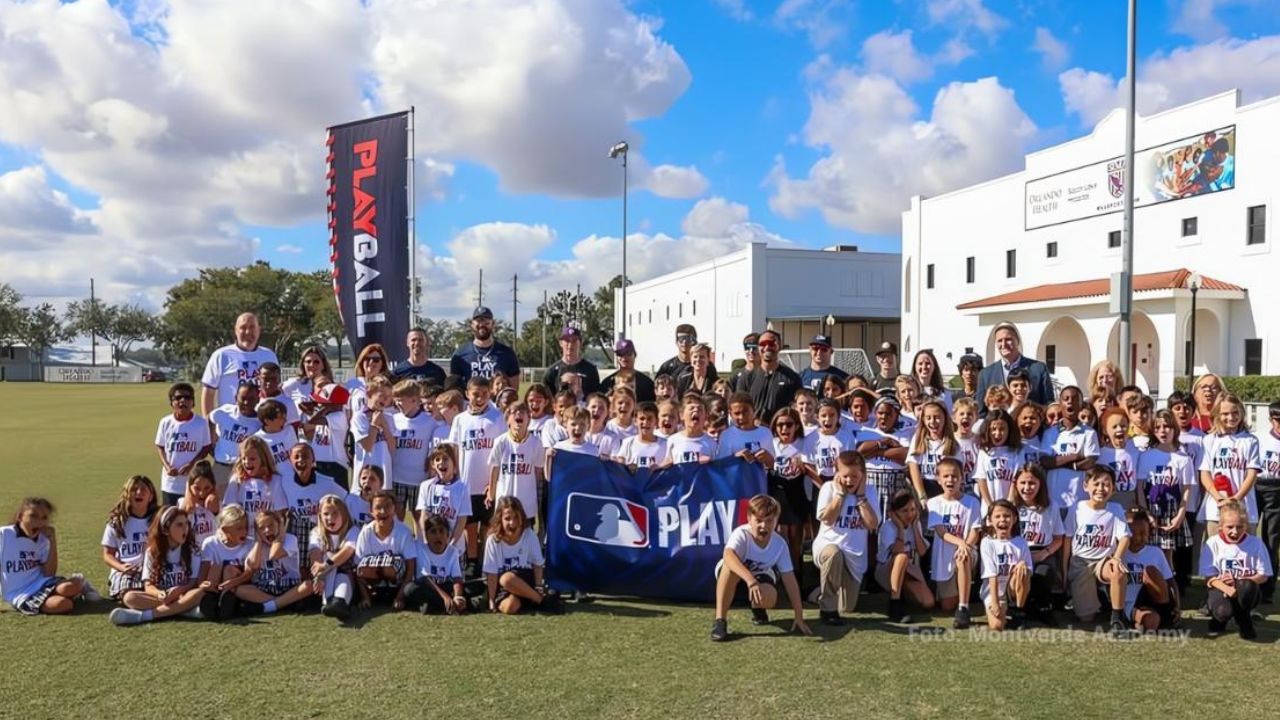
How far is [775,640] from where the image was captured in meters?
5.36

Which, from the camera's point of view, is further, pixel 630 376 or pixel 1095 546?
pixel 630 376

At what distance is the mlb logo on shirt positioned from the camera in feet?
20.9

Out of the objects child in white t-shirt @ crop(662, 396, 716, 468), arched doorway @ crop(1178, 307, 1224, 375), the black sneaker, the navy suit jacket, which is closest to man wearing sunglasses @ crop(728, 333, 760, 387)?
child in white t-shirt @ crop(662, 396, 716, 468)

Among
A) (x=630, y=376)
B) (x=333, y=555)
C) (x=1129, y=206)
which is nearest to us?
(x=333, y=555)

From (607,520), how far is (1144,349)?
2799 centimetres

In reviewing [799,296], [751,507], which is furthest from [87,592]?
[799,296]

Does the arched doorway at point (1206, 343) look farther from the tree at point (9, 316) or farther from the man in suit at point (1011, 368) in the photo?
the tree at point (9, 316)

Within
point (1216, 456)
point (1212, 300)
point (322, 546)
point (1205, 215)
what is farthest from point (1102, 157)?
point (322, 546)

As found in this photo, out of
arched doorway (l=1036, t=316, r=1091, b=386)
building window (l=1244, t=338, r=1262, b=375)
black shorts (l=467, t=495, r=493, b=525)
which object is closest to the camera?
black shorts (l=467, t=495, r=493, b=525)

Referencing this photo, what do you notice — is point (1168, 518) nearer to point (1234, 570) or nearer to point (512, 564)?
point (1234, 570)

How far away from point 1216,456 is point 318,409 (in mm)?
6906

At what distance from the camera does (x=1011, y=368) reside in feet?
24.6

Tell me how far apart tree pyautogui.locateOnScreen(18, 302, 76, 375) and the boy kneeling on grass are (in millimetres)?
88078

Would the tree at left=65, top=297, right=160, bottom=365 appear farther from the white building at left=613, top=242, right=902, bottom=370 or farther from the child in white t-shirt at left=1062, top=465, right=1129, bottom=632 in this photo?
the child in white t-shirt at left=1062, top=465, right=1129, bottom=632
